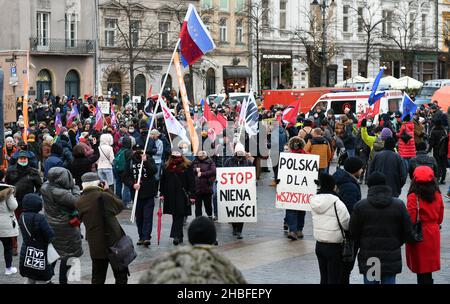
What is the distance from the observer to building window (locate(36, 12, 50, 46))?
4922 centimetres

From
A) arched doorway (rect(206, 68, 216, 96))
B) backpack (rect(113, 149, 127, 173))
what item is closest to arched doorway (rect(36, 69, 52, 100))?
arched doorway (rect(206, 68, 216, 96))

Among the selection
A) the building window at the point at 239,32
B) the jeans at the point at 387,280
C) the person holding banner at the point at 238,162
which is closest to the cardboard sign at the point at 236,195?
the person holding banner at the point at 238,162

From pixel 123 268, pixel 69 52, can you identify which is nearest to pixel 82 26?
pixel 69 52

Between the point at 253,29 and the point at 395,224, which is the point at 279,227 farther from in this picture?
the point at 253,29

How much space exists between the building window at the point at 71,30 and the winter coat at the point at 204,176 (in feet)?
→ 119

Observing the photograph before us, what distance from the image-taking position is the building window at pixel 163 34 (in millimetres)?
54969

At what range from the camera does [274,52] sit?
62.1 meters

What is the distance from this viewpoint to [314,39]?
189 ft

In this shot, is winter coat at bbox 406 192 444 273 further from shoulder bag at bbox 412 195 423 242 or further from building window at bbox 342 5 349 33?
building window at bbox 342 5 349 33

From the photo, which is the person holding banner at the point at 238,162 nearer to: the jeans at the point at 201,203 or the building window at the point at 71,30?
the jeans at the point at 201,203

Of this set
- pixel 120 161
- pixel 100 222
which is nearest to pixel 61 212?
pixel 100 222

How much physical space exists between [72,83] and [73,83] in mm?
77

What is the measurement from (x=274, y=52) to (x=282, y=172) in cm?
4777

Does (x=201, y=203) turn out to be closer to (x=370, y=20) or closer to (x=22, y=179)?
(x=22, y=179)
